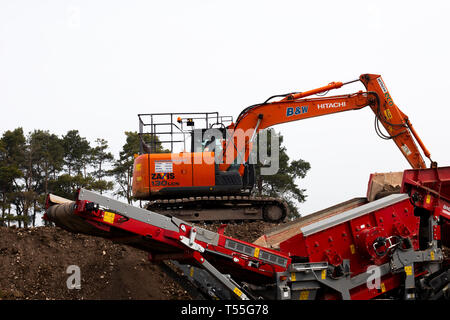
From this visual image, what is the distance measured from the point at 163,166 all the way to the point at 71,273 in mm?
4469

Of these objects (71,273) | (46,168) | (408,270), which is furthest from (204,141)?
(46,168)

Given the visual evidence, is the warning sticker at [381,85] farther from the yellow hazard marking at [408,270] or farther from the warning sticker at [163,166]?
the yellow hazard marking at [408,270]

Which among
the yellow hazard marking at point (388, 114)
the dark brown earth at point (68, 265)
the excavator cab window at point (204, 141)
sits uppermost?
the yellow hazard marking at point (388, 114)

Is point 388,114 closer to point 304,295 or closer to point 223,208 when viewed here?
point 223,208

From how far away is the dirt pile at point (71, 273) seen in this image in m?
9.09

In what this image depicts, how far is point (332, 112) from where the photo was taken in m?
12.1

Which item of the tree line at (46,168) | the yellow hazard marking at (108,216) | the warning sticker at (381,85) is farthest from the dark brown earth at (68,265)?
the tree line at (46,168)

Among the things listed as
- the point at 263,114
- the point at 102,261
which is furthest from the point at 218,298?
the point at 263,114

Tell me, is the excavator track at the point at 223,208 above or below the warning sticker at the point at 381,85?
below

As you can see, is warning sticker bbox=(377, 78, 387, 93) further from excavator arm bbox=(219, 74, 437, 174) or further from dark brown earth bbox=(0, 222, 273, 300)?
dark brown earth bbox=(0, 222, 273, 300)

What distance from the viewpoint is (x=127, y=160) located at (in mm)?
32656

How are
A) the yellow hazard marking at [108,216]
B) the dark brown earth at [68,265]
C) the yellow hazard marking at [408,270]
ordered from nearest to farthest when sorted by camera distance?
the yellow hazard marking at [108,216], the yellow hazard marking at [408,270], the dark brown earth at [68,265]

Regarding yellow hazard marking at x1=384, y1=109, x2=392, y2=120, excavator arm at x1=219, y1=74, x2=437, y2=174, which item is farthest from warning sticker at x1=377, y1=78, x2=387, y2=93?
yellow hazard marking at x1=384, y1=109, x2=392, y2=120
